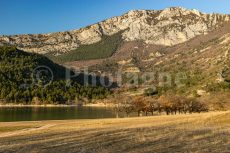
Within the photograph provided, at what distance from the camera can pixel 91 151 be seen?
90.4ft

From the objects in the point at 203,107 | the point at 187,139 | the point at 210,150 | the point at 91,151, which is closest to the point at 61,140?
the point at 91,151

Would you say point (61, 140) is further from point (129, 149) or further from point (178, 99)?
point (178, 99)

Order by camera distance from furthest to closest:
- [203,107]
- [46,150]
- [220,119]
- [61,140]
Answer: [203,107], [220,119], [61,140], [46,150]

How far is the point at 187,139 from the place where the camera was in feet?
101

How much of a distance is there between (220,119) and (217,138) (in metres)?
16.2

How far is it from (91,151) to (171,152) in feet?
17.3

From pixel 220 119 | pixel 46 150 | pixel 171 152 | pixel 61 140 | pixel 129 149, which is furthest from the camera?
pixel 220 119

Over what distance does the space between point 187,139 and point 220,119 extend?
54.5 feet

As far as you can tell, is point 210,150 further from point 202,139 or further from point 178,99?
point 178,99

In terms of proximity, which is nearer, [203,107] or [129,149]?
[129,149]

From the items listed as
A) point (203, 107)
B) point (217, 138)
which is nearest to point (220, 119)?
point (217, 138)

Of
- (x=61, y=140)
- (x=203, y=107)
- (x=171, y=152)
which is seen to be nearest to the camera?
(x=171, y=152)

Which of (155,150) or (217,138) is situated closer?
(155,150)

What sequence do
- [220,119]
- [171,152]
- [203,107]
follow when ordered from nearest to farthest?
1. [171,152]
2. [220,119]
3. [203,107]
